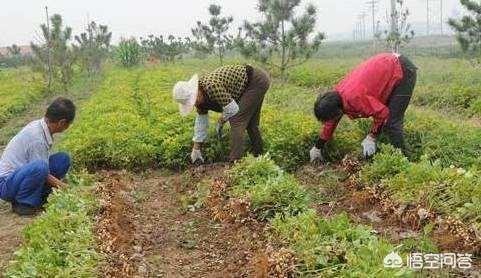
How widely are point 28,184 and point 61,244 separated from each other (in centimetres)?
186

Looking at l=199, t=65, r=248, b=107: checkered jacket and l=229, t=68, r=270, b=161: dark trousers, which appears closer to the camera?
l=199, t=65, r=248, b=107: checkered jacket

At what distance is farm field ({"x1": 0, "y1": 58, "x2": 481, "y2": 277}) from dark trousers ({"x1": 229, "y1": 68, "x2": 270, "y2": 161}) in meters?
0.35

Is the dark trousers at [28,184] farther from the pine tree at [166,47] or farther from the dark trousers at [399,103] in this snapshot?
the pine tree at [166,47]

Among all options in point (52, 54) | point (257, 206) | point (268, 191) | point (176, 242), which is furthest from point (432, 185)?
point (52, 54)

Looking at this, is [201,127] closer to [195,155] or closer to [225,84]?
[195,155]

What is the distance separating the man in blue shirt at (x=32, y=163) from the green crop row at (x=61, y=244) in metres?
0.62

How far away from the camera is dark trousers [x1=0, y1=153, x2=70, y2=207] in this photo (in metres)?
6.43

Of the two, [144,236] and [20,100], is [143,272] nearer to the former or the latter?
[144,236]

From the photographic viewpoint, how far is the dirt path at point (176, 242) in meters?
4.91

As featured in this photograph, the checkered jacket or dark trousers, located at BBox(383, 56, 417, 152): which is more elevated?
the checkered jacket

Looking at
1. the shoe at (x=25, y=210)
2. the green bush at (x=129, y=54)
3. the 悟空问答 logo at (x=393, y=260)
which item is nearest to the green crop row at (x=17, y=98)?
the shoe at (x=25, y=210)

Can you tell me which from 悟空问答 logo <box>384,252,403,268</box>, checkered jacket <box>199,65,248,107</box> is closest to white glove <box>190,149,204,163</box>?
checkered jacket <box>199,65,248,107</box>

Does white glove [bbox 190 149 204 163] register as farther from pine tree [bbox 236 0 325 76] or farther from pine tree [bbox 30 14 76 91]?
pine tree [bbox 30 14 76 91]

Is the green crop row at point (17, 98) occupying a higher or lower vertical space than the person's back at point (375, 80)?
lower
